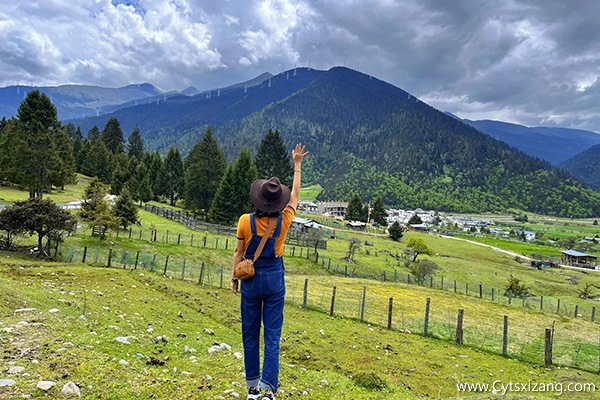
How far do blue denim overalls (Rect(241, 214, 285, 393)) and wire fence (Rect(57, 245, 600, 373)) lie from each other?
11709 millimetres

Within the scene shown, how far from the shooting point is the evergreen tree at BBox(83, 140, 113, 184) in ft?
251

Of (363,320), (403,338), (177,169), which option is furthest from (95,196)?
(177,169)

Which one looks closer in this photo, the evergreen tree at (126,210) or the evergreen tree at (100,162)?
the evergreen tree at (126,210)

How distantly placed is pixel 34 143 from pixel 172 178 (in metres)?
32.3

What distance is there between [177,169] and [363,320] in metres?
63.7

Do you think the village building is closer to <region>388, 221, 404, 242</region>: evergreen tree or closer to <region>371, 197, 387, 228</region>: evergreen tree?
<region>371, 197, 387, 228</region>: evergreen tree

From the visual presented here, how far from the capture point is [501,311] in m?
25.6

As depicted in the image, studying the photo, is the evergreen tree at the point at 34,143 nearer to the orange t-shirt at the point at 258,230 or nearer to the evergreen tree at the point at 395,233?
the orange t-shirt at the point at 258,230

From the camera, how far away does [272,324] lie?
4.84 metres

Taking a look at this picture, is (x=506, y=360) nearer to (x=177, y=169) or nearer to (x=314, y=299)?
(x=314, y=299)

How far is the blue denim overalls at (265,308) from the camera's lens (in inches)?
187

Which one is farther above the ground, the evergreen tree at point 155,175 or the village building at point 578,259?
the evergreen tree at point 155,175

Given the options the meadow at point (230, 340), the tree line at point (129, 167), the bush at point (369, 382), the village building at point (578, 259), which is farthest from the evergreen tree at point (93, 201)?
the village building at point (578, 259)

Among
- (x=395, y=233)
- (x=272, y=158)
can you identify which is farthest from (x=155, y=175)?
(x=395, y=233)
